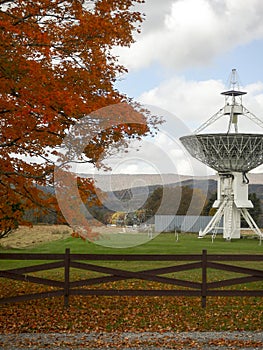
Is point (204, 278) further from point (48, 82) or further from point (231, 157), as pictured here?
point (231, 157)

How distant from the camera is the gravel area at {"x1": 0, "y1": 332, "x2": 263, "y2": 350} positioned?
10.4 meters

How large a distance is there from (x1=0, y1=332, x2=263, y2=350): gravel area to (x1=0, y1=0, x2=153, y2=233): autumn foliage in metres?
3.54

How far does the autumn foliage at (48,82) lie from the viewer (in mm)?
12477

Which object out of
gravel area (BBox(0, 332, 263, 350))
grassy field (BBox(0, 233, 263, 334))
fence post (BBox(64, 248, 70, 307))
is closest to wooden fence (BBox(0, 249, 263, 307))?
fence post (BBox(64, 248, 70, 307))

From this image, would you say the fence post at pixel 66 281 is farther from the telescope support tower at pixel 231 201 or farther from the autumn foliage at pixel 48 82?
the telescope support tower at pixel 231 201

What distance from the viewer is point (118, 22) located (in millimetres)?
14117

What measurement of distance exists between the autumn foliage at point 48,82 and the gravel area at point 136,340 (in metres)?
3.54

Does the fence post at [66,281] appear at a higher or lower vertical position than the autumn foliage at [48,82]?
lower

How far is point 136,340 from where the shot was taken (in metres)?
10.9

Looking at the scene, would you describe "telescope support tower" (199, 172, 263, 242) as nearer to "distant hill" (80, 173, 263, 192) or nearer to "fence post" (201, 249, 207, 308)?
"distant hill" (80, 173, 263, 192)

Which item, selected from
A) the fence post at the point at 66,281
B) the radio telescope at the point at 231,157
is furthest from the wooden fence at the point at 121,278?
the radio telescope at the point at 231,157

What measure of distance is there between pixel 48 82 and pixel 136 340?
5589 millimetres

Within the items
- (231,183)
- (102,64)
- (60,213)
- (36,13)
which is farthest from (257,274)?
(231,183)

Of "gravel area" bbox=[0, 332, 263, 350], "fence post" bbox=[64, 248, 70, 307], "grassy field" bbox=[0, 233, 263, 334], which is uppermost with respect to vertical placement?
"fence post" bbox=[64, 248, 70, 307]
